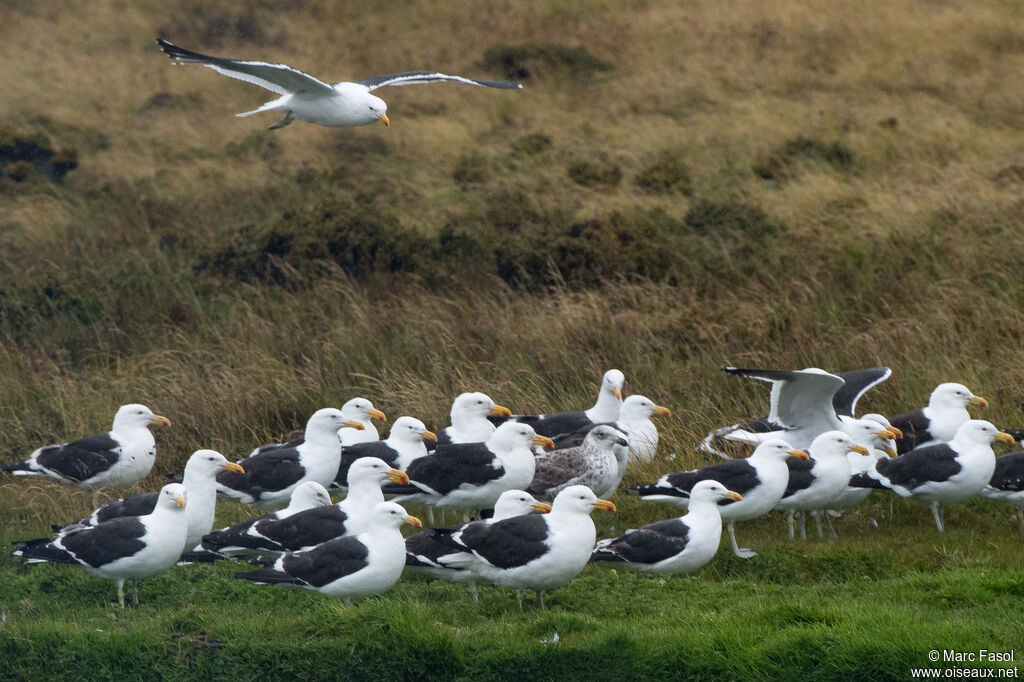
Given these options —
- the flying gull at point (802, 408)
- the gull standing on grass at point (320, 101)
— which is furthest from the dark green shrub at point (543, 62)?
the flying gull at point (802, 408)

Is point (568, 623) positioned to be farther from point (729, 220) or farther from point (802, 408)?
point (729, 220)

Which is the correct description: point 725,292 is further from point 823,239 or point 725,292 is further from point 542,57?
point 542,57

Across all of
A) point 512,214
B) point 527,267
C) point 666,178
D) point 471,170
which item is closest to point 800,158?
point 666,178

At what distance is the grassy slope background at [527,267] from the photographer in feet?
28.0

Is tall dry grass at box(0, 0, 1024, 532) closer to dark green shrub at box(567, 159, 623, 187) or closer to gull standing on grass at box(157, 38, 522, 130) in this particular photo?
dark green shrub at box(567, 159, 623, 187)

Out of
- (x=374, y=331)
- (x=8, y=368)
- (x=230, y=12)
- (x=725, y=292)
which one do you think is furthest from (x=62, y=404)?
(x=230, y=12)

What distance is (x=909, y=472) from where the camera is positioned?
11.0 metres

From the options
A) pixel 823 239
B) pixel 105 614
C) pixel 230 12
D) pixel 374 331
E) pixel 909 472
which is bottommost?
pixel 105 614

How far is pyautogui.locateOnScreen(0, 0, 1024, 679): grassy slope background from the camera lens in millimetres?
8547

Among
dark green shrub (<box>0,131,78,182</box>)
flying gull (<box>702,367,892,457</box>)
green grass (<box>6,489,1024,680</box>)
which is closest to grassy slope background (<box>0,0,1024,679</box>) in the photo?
green grass (<box>6,489,1024,680</box>)

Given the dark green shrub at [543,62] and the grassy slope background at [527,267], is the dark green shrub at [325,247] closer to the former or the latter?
the grassy slope background at [527,267]

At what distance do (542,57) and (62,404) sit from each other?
22.7m

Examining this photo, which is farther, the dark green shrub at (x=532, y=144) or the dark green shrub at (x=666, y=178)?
the dark green shrub at (x=532, y=144)

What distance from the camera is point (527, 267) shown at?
21.5 meters
